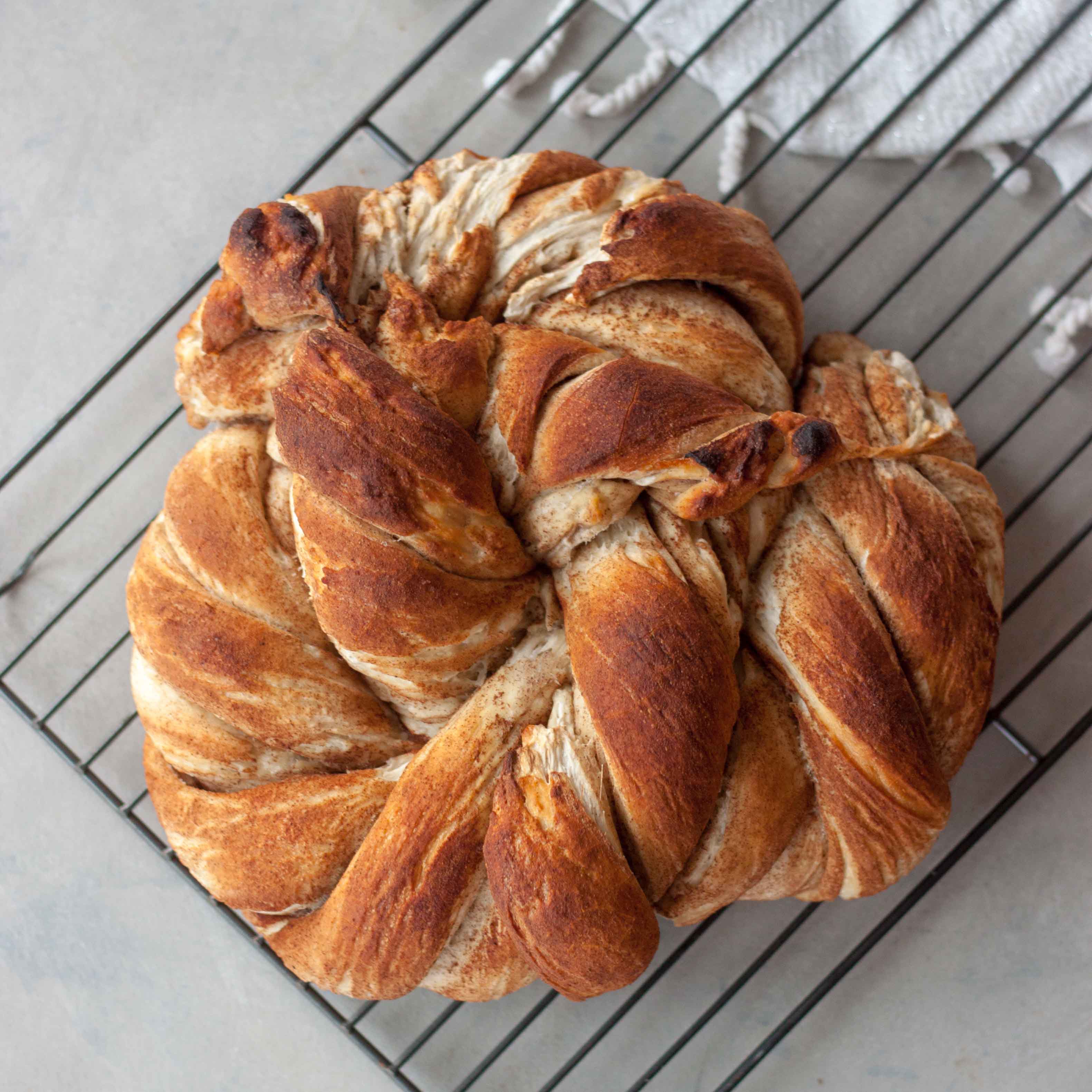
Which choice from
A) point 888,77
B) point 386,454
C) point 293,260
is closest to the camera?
point 386,454

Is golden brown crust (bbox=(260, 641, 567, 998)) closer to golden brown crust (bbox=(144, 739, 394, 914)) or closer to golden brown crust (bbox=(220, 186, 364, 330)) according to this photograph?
golden brown crust (bbox=(144, 739, 394, 914))

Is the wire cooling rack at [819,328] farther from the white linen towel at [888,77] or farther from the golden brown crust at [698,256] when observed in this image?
the golden brown crust at [698,256]

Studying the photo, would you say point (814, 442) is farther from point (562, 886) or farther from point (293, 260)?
point (293, 260)

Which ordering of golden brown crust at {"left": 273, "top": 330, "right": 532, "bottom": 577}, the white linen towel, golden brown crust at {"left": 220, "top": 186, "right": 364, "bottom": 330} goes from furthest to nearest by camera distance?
the white linen towel < golden brown crust at {"left": 220, "top": 186, "right": 364, "bottom": 330} < golden brown crust at {"left": 273, "top": 330, "right": 532, "bottom": 577}

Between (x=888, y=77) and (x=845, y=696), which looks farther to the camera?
(x=888, y=77)

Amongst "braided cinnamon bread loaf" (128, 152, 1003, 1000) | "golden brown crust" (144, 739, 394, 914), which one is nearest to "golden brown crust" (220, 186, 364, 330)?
"braided cinnamon bread loaf" (128, 152, 1003, 1000)

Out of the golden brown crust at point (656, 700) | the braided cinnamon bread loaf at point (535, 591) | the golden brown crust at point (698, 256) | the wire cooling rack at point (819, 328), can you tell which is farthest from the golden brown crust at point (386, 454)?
the wire cooling rack at point (819, 328)

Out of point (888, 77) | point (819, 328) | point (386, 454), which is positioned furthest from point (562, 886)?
point (888, 77)
